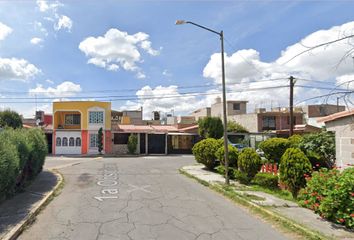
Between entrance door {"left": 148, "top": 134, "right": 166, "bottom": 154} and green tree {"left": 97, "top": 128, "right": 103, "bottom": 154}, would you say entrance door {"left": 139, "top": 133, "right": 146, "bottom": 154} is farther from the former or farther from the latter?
green tree {"left": 97, "top": 128, "right": 103, "bottom": 154}

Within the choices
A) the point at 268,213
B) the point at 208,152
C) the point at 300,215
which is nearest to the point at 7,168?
the point at 268,213

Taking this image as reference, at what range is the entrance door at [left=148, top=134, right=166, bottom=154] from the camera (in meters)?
38.8

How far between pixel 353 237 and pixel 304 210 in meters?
2.46

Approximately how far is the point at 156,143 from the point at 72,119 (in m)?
10.8

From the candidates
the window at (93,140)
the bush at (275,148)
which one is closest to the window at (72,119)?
the window at (93,140)

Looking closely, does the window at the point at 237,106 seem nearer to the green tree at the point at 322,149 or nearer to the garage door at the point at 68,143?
the garage door at the point at 68,143

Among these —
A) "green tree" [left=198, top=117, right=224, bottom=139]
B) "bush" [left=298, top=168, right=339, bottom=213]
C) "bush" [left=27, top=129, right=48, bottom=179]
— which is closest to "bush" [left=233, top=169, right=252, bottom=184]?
"bush" [left=298, top=168, right=339, bottom=213]

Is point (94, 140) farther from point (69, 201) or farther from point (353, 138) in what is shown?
point (353, 138)

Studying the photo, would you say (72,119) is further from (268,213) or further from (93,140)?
(268,213)

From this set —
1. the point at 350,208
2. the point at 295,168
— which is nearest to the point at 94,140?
the point at 295,168

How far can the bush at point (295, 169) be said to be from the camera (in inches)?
421

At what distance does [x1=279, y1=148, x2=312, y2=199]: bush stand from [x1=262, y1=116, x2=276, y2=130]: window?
38356 millimetres

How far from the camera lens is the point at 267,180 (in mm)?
13992

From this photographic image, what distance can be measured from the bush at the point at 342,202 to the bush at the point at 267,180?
5925mm
